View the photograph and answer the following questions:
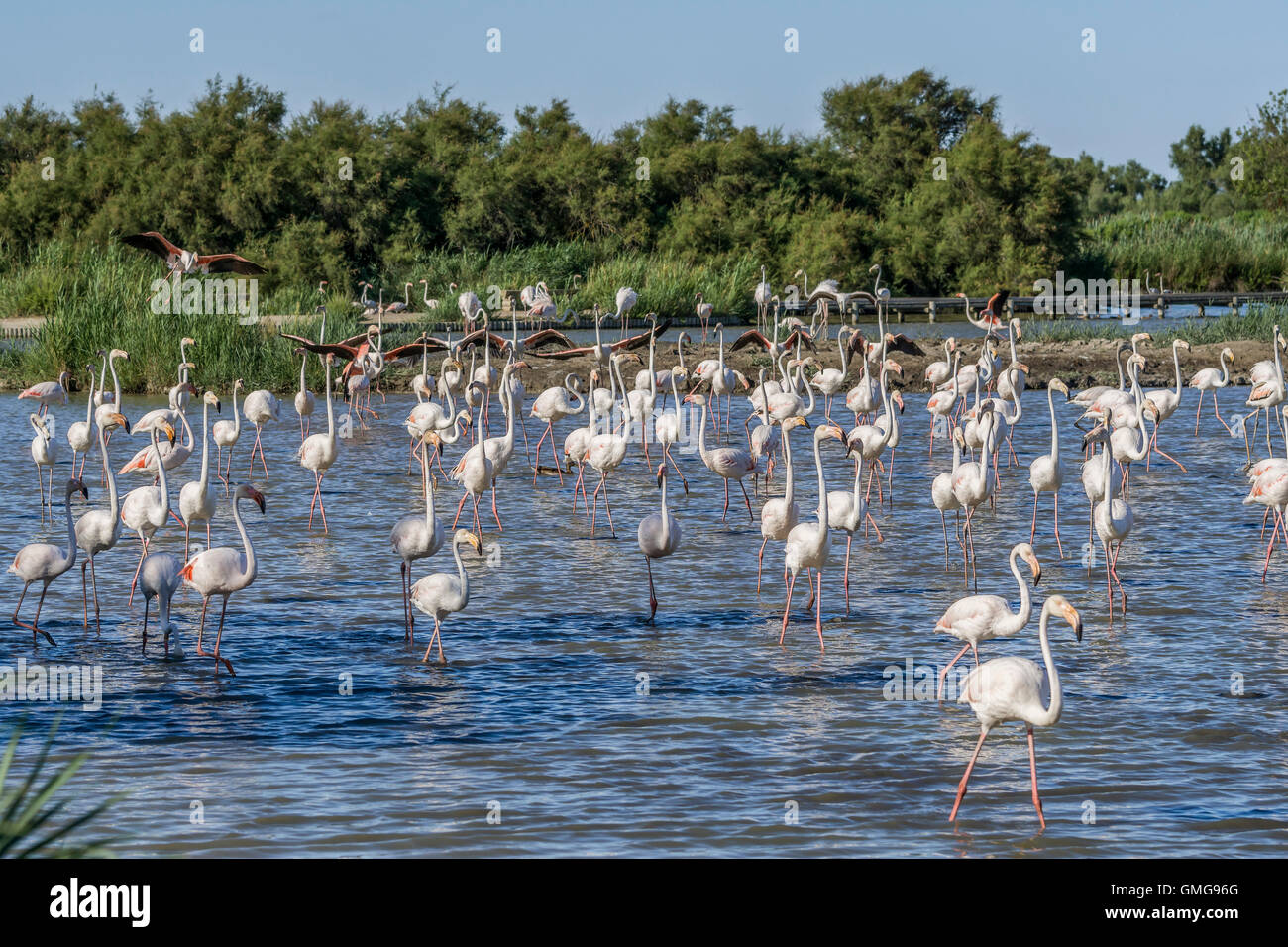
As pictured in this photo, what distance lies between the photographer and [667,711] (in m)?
7.72

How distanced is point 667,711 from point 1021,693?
2136 millimetres

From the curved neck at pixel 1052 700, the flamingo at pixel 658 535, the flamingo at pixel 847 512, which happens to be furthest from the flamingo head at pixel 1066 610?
the flamingo at pixel 658 535

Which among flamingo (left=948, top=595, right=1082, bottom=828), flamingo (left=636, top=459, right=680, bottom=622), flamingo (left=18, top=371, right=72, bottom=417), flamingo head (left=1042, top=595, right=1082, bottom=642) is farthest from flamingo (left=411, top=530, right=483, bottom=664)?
flamingo (left=18, top=371, right=72, bottom=417)

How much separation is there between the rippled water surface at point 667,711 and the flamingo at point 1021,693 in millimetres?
325

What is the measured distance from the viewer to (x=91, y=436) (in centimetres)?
1465

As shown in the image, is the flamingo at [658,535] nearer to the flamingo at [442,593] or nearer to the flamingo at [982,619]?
the flamingo at [442,593]

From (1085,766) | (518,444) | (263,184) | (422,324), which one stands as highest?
(263,184)

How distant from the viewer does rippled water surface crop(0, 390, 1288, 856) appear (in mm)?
6105

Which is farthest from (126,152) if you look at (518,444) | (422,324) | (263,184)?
(518,444)

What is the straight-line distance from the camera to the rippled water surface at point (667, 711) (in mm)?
6105

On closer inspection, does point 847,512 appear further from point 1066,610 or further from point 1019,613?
point 1066,610

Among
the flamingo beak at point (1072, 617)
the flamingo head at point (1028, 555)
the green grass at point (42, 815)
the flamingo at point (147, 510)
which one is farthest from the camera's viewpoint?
the flamingo at point (147, 510)
